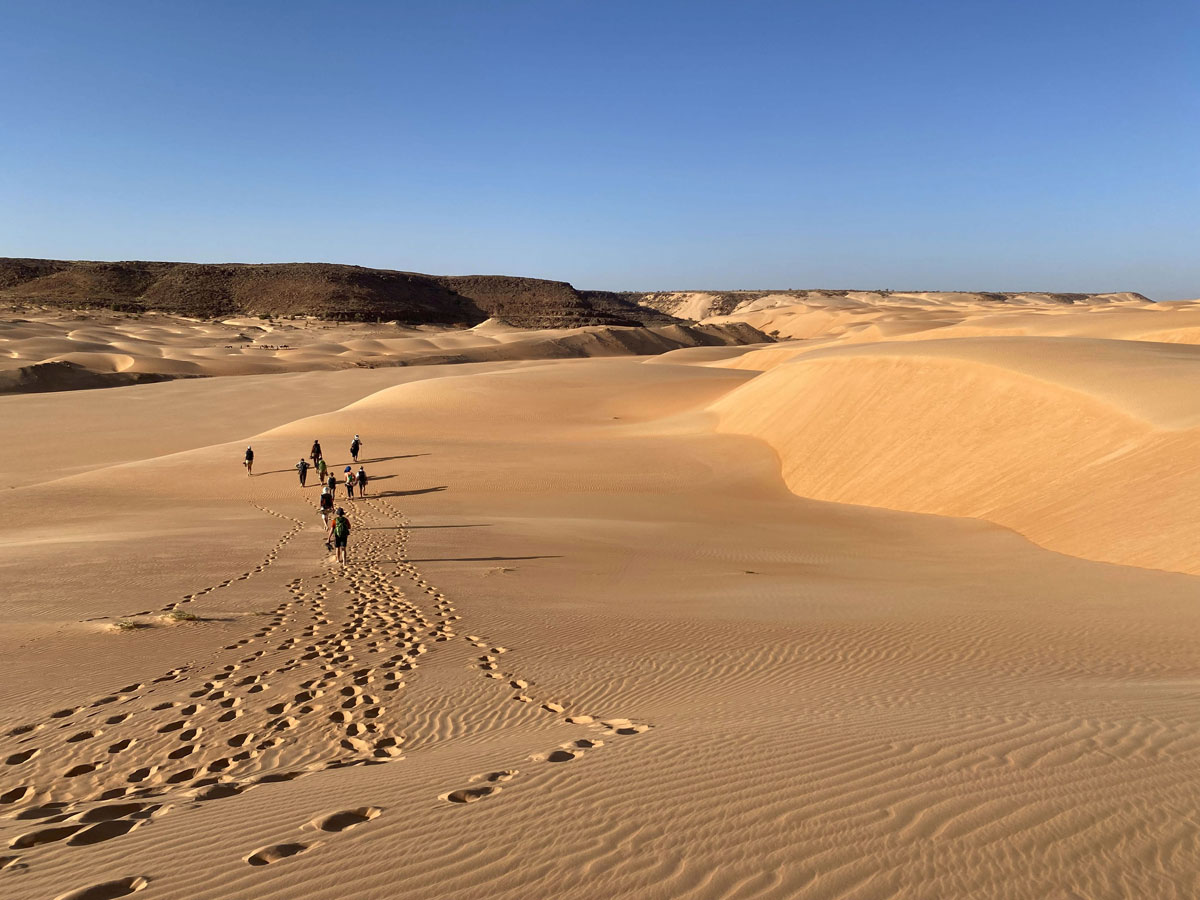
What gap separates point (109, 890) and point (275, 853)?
63 centimetres

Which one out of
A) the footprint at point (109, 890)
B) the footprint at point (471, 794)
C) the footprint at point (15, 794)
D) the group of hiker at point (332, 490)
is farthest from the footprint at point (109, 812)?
the group of hiker at point (332, 490)

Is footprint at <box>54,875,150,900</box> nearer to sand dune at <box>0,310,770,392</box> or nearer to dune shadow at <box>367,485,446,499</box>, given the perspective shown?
dune shadow at <box>367,485,446,499</box>

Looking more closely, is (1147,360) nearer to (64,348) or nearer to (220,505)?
(220,505)

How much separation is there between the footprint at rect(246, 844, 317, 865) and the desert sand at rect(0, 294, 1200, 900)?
4 cm

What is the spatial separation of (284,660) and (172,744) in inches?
88.5

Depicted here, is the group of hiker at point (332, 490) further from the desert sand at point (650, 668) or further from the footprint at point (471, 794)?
the footprint at point (471, 794)

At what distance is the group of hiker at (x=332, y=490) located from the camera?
13914 mm

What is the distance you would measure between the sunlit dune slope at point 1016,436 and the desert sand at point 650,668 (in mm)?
130

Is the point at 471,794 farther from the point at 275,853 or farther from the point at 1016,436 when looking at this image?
the point at 1016,436

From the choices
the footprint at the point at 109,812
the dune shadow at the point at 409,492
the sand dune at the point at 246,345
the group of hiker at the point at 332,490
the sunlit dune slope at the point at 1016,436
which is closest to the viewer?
the footprint at the point at 109,812

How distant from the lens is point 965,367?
85.3 feet

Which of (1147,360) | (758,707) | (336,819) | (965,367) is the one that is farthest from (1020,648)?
(1147,360)

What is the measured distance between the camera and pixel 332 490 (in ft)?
55.0

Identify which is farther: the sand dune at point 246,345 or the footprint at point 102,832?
the sand dune at point 246,345
